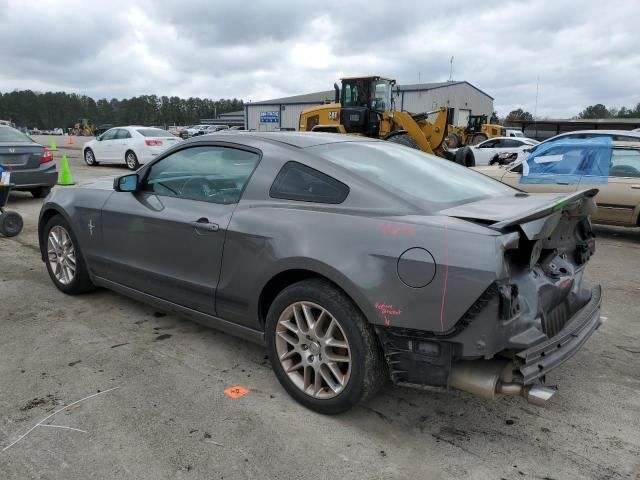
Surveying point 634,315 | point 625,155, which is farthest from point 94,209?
point 625,155

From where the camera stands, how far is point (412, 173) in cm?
316

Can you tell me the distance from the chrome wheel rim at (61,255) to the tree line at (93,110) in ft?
380

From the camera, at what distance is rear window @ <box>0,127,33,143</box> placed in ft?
30.8

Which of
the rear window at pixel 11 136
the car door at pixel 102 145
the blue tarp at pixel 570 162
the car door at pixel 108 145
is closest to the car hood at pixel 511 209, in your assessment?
the blue tarp at pixel 570 162

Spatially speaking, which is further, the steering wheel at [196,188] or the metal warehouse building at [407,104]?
the metal warehouse building at [407,104]

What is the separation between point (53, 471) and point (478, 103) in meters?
63.2

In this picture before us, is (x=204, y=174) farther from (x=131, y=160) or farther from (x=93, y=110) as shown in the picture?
(x=93, y=110)

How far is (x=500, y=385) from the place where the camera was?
2.40 m

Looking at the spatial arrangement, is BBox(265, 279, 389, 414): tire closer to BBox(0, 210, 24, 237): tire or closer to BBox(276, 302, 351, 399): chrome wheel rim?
BBox(276, 302, 351, 399): chrome wheel rim

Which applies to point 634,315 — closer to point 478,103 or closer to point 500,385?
point 500,385

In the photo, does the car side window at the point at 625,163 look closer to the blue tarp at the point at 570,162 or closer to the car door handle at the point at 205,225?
the blue tarp at the point at 570,162

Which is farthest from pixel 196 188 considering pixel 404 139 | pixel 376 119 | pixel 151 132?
pixel 151 132

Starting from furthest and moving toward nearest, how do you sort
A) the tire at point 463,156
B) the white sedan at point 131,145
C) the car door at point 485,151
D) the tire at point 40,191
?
the car door at point 485,151
the white sedan at point 131,145
the tire at point 40,191
the tire at point 463,156

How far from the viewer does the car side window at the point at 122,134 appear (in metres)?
16.0
